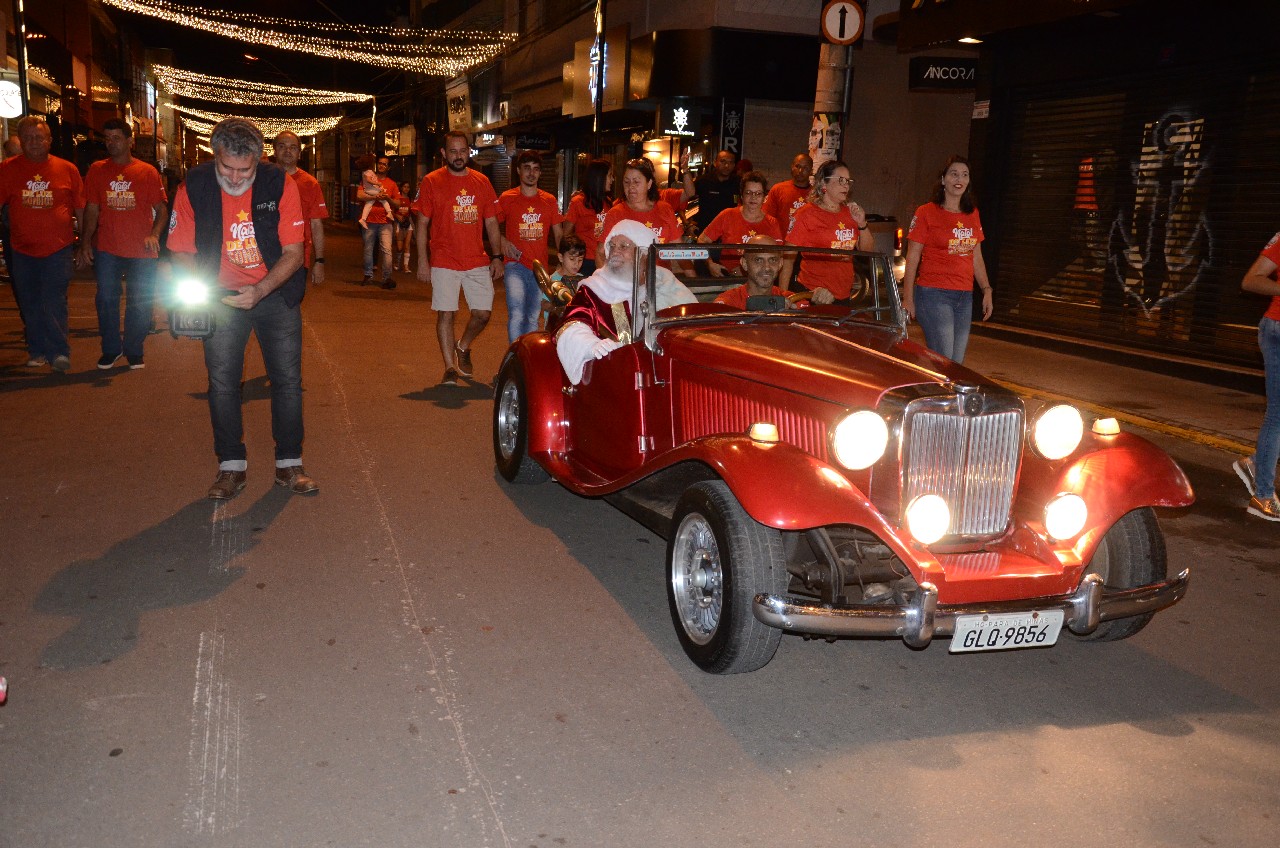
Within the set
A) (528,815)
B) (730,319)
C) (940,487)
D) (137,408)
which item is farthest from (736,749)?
(137,408)

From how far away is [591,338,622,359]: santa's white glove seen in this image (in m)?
5.38

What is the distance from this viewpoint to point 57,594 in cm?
464

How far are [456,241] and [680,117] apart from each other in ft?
44.6

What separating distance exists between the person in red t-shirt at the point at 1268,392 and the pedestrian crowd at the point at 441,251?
0.5 inches

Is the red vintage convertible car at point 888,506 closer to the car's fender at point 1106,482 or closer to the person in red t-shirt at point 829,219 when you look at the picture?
the car's fender at point 1106,482

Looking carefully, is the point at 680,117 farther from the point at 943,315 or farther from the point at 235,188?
the point at 235,188

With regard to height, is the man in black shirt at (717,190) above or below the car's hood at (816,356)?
above

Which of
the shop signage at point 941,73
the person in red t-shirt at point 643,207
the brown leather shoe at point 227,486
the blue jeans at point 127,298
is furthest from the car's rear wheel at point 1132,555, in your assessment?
the shop signage at point 941,73

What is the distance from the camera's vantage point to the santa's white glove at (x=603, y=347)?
5.38 m

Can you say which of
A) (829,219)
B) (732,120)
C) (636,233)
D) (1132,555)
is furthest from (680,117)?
(1132,555)

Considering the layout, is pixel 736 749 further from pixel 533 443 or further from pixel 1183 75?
pixel 1183 75

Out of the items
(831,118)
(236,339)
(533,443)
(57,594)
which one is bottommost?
(57,594)

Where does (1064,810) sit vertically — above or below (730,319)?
below

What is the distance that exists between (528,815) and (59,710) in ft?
5.41
